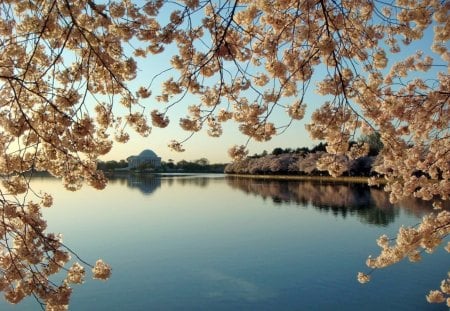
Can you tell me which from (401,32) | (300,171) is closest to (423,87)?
(401,32)

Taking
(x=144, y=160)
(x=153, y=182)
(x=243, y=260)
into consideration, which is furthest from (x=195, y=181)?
(x=144, y=160)

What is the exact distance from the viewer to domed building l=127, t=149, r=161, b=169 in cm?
11181

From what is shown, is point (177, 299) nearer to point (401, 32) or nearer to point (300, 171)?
point (401, 32)

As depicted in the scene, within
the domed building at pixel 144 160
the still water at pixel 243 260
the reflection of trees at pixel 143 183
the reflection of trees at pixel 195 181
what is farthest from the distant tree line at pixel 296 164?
the domed building at pixel 144 160

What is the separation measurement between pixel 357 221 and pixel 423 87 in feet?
47.0

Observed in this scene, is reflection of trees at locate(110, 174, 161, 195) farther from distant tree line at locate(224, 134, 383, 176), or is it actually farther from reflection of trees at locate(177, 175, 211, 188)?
distant tree line at locate(224, 134, 383, 176)

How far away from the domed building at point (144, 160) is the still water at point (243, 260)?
8973 cm

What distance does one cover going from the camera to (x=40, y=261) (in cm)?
301

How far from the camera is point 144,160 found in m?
114

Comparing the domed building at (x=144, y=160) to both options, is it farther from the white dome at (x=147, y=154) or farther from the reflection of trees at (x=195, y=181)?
the reflection of trees at (x=195, y=181)

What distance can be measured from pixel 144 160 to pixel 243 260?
339ft

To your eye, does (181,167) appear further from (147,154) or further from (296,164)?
(296,164)

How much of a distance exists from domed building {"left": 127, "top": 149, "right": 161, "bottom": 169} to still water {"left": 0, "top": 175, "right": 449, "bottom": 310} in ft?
294

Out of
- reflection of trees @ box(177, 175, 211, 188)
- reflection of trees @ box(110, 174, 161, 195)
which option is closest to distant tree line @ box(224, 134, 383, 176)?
reflection of trees @ box(177, 175, 211, 188)
